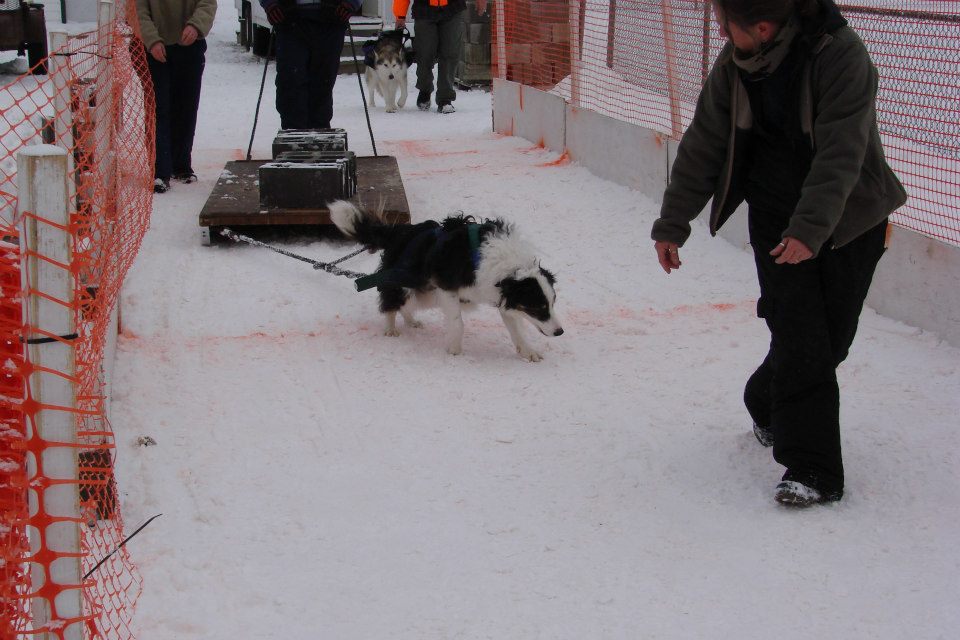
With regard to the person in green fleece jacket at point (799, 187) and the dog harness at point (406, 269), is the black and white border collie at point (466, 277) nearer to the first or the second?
the dog harness at point (406, 269)

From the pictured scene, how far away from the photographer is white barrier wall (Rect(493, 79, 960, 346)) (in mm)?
5023

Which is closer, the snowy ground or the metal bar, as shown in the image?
the snowy ground

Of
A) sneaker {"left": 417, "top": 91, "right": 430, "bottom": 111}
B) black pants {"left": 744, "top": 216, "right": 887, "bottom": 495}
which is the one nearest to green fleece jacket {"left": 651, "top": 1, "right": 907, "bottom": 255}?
black pants {"left": 744, "top": 216, "right": 887, "bottom": 495}

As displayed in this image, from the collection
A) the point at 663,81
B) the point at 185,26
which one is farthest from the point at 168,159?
the point at 663,81

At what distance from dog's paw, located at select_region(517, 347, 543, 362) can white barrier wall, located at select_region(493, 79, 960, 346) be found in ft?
6.11

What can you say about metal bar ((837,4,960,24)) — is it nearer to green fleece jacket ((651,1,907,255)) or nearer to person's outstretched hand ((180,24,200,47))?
green fleece jacket ((651,1,907,255))

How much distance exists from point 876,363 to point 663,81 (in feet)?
13.7

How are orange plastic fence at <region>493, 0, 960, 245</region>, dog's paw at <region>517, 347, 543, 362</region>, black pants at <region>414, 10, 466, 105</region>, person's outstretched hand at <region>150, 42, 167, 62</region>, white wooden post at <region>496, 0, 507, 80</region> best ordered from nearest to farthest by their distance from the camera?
dog's paw at <region>517, 347, 543, 362</region> < orange plastic fence at <region>493, 0, 960, 245</region> < person's outstretched hand at <region>150, 42, 167, 62</region> < white wooden post at <region>496, 0, 507, 80</region> < black pants at <region>414, 10, 466, 105</region>

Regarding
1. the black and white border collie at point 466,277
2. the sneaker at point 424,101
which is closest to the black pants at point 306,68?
the black and white border collie at point 466,277

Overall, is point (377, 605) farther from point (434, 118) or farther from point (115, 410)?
point (434, 118)

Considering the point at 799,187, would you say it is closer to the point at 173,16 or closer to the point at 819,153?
the point at 819,153

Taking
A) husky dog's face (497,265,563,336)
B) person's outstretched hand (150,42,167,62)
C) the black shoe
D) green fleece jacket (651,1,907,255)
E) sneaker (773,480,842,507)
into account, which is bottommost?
sneaker (773,480,842,507)

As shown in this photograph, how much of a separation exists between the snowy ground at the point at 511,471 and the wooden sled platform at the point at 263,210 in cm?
43

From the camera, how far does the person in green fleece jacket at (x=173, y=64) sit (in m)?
8.02
